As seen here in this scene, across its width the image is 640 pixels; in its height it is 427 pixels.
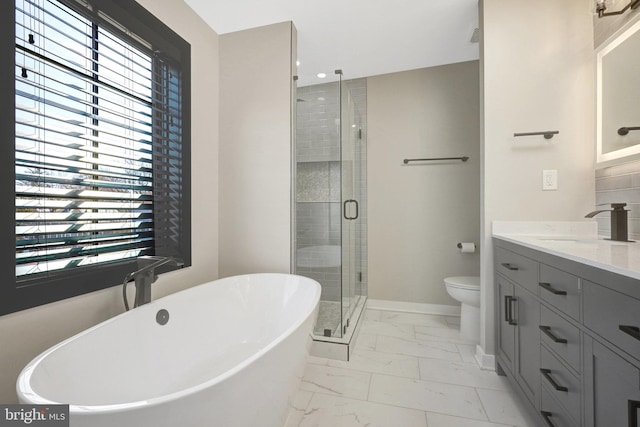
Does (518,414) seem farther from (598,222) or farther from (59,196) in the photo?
(59,196)

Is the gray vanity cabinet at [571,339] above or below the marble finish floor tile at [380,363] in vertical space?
above

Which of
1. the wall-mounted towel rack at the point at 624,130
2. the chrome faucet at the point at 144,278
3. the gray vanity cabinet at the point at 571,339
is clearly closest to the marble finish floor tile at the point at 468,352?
the gray vanity cabinet at the point at 571,339

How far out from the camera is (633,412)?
2.53 feet

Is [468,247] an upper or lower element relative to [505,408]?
upper

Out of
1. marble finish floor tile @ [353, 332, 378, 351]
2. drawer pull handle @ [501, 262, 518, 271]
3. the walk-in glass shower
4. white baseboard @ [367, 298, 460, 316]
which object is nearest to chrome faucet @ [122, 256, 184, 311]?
the walk-in glass shower

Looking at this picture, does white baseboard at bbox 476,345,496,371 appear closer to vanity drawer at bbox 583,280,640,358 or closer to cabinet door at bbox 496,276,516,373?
cabinet door at bbox 496,276,516,373

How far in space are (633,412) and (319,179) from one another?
6.77 feet

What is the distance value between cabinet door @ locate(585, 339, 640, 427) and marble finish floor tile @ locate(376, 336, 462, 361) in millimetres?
1250

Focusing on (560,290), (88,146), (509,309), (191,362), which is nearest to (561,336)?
(560,290)

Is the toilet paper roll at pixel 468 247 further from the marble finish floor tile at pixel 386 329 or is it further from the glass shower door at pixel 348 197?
the glass shower door at pixel 348 197

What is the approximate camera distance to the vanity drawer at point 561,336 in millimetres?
1034

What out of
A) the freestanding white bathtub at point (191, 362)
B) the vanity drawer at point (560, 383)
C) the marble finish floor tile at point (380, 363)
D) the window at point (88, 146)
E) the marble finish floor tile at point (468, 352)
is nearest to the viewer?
the freestanding white bathtub at point (191, 362)

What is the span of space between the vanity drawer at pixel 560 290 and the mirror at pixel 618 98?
872 millimetres

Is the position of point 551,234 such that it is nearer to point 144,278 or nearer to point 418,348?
point 418,348
